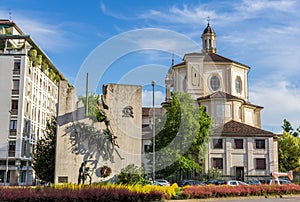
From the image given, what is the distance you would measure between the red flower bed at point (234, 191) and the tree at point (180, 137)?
13036mm

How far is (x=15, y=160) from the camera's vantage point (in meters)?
53.0

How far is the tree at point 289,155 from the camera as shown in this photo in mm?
59281

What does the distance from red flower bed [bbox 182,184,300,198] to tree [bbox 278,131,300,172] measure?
1215 inches

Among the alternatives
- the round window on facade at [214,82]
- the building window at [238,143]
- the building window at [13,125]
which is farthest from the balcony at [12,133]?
the round window on facade at [214,82]

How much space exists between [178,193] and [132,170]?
344 cm

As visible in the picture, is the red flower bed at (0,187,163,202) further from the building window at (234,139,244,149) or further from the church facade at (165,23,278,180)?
the building window at (234,139,244,149)

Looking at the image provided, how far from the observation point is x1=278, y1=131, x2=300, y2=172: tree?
59.3m

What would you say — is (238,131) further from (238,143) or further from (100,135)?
(100,135)

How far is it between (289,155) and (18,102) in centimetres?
4038

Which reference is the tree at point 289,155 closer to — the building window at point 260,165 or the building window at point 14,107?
the building window at point 260,165

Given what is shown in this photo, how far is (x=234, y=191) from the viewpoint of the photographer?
25719 mm

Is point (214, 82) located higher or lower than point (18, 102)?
higher

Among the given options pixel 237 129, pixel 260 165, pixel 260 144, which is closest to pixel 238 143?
pixel 237 129

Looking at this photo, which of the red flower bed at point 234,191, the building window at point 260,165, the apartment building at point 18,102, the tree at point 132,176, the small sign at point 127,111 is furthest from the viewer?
the apartment building at point 18,102
